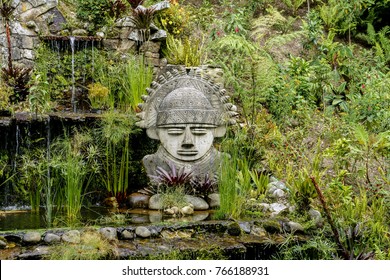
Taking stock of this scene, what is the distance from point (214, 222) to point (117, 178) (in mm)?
2087

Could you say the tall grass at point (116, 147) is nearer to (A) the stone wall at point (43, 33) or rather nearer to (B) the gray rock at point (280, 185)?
(B) the gray rock at point (280, 185)

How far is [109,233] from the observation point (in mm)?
6664

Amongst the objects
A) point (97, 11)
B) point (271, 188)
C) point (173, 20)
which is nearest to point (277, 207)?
point (271, 188)

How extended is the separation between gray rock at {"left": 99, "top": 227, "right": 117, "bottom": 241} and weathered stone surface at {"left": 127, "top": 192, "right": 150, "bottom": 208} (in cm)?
150

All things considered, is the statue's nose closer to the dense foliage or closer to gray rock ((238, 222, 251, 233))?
the dense foliage

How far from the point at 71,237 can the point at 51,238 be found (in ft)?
0.68

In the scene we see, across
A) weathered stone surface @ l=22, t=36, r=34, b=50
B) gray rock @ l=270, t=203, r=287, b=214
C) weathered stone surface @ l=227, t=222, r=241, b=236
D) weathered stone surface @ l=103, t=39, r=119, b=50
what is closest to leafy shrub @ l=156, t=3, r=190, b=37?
weathered stone surface @ l=103, t=39, r=119, b=50

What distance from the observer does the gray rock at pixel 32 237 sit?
6449 mm

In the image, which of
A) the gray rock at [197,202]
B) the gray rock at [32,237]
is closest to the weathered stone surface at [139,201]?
the gray rock at [197,202]

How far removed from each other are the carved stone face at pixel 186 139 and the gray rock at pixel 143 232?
186 centimetres

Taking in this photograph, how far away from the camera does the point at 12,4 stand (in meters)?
11.3

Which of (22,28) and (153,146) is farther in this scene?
(22,28)
